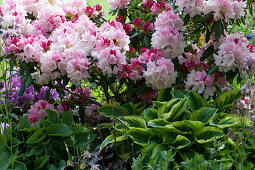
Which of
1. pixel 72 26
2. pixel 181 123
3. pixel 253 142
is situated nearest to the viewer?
pixel 253 142

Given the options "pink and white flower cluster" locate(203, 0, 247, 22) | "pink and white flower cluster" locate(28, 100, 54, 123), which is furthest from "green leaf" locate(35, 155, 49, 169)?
"pink and white flower cluster" locate(203, 0, 247, 22)

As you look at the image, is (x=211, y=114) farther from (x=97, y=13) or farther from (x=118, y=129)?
(x=97, y=13)

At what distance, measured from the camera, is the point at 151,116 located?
220cm

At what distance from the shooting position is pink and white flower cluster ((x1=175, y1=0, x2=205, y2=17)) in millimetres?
2291

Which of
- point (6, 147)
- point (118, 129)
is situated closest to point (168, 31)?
point (118, 129)

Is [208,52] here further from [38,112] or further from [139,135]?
[38,112]

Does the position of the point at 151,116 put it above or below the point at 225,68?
below

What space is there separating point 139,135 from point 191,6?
96 centimetres

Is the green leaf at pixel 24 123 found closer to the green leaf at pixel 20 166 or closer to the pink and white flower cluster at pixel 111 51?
the green leaf at pixel 20 166

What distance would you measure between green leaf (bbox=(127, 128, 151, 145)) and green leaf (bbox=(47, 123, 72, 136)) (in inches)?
15.6

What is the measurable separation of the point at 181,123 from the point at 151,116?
26cm

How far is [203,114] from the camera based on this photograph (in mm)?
2117

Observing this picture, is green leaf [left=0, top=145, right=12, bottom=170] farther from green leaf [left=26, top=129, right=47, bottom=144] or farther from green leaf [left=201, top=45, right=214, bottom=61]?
green leaf [left=201, top=45, right=214, bottom=61]

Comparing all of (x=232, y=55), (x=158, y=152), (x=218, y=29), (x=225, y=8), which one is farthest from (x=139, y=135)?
(x=225, y=8)
